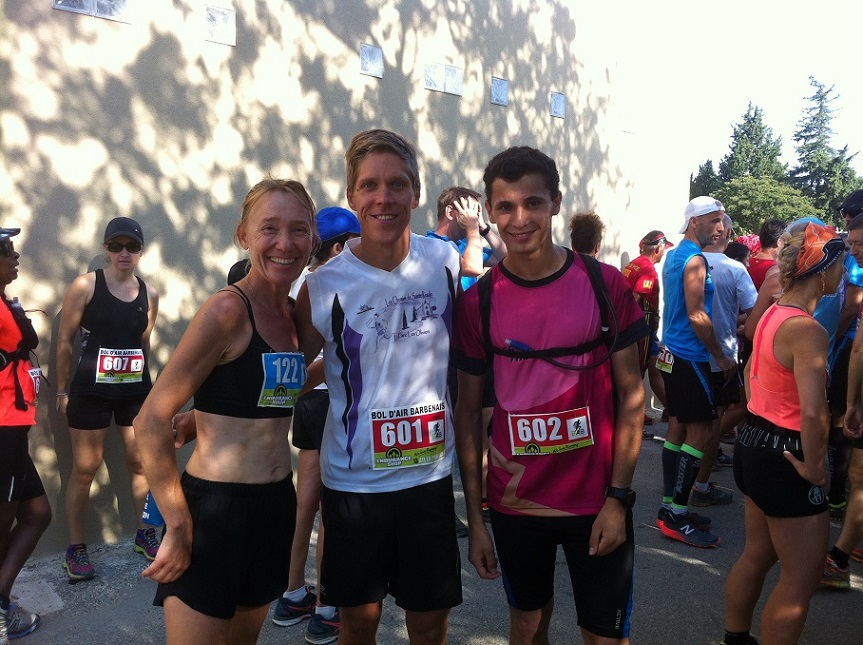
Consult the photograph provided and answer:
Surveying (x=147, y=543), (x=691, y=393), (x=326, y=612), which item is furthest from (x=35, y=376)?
(x=691, y=393)

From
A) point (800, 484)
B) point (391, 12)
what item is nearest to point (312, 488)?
point (800, 484)

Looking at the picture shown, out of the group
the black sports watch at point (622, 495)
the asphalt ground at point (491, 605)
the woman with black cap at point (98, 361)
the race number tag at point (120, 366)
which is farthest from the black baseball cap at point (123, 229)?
the black sports watch at point (622, 495)

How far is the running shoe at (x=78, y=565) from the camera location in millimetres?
4129

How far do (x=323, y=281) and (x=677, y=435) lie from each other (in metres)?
3.55

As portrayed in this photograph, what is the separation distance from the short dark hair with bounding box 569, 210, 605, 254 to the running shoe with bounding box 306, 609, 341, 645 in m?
3.61

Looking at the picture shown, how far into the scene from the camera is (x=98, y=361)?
4.36m

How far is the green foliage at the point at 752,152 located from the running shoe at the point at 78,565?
68.2 metres

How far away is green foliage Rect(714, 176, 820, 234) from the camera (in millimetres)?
48500

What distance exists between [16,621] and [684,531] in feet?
13.4

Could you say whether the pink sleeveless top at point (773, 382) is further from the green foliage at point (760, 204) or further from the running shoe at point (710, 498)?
the green foliage at point (760, 204)

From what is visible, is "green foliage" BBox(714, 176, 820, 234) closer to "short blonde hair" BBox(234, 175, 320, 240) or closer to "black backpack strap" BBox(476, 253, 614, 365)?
"black backpack strap" BBox(476, 253, 614, 365)

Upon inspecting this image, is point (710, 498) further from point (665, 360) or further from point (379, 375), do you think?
point (379, 375)

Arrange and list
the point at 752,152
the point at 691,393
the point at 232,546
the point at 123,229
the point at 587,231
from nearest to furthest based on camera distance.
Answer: the point at 232,546
the point at 123,229
the point at 691,393
the point at 587,231
the point at 752,152

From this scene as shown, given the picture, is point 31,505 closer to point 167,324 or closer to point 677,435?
point 167,324
